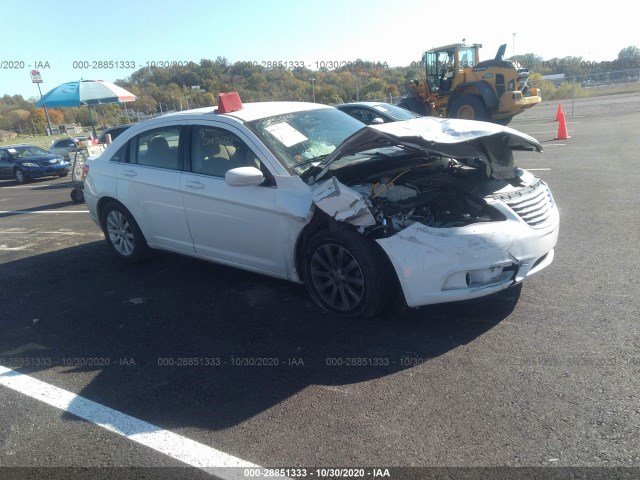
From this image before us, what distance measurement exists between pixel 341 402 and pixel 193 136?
315cm

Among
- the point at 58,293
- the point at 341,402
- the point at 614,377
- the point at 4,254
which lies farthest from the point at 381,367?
the point at 4,254

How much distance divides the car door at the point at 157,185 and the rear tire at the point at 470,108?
45.4 ft

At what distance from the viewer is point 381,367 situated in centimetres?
352

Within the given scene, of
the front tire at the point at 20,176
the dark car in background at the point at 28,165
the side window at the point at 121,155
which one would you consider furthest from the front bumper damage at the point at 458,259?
the front tire at the point at 20,176

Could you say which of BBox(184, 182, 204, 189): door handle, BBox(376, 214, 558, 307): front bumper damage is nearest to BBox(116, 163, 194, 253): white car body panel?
BBox(184, 182, 204, 189): door handle

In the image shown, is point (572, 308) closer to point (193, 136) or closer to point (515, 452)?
point (515, 452)

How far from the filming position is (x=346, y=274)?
13.4 feet

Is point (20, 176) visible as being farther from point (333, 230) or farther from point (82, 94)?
point (333, 230)

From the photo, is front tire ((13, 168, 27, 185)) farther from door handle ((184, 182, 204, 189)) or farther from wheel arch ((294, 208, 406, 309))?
wheel arch ((294, 208, 406, 309))

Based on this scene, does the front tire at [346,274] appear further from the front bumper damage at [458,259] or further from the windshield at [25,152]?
the windshield at [25,152]

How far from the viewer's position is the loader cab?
→ 18.1 m

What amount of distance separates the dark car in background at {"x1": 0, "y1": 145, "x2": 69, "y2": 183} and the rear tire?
44.6ft

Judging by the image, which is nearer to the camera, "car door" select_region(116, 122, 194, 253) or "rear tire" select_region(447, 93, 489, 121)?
"car door" select_region(116, 122, 194, 253)

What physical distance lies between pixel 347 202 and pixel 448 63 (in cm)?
1632
